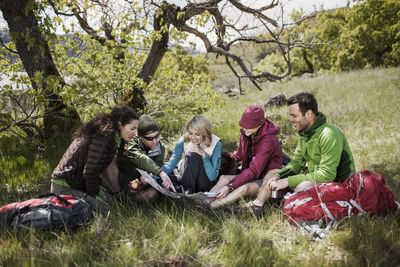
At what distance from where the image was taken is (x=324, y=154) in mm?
2748

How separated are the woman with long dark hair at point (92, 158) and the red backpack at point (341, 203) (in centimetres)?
203

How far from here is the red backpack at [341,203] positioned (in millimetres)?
2330

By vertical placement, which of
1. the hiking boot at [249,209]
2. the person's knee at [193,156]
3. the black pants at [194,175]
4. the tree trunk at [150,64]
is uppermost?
the tree trunk at [150,64]

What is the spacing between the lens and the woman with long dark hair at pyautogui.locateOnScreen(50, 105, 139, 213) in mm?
2779

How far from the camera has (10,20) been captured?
4379 millimetres

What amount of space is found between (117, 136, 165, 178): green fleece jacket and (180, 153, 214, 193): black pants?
1.20ft

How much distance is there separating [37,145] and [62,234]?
332 cm

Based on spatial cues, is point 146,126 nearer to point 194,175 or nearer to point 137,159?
point 137,159

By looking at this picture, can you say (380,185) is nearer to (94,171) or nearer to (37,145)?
(94,171)

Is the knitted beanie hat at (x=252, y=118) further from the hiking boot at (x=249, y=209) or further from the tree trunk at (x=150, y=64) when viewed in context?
the tree trunk at (x=150, y=64)

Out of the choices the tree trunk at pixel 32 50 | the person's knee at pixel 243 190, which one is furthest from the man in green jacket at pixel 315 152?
the tree trunk at pixel 32 50

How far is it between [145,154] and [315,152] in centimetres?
222

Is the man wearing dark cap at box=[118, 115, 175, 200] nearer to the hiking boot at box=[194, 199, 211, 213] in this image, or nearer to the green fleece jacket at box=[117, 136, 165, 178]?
the green fleece jacket at box=[117, 136, 165, 178]

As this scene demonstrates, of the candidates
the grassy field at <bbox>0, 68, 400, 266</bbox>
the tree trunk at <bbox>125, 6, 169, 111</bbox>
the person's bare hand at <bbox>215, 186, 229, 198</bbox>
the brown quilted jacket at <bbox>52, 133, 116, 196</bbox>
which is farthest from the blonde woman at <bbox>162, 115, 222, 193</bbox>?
the tree trunk at <bbox>125, 6, 169, 111</bbox>
